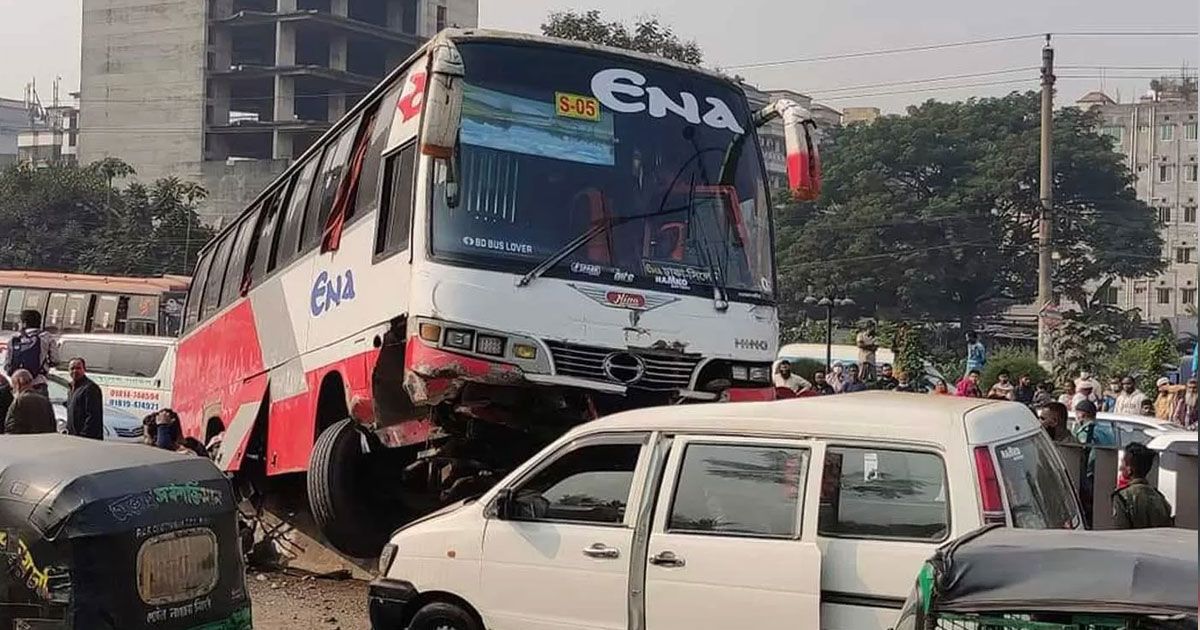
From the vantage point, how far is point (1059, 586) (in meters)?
3.75

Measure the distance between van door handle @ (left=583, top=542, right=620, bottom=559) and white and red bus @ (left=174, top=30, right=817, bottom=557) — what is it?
2.27 meters

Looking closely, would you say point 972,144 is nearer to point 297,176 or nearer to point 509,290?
point 297,176

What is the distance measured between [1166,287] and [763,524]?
5232 cm

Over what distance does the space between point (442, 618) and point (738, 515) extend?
1.73 m

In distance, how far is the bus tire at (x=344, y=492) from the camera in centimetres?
923

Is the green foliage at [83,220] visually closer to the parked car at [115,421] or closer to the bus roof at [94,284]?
the bus roof at [94,284]

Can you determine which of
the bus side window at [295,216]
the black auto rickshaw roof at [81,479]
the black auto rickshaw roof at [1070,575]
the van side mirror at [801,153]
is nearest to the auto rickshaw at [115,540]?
the black auto rickshaw roof at [81,479]

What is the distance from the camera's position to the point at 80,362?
12844 mm

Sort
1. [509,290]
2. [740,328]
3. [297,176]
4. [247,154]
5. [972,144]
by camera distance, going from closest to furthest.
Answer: [509,290] → [740,328] → [297,176] → [972,144] → [247,154]

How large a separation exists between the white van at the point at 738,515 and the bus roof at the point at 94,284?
2718 centimetres

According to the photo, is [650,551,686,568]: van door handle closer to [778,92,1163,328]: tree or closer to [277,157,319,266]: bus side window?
[277,157,319,266]: bus side window

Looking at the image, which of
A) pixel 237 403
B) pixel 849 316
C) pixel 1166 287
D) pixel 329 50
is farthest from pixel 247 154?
pixel 237 403

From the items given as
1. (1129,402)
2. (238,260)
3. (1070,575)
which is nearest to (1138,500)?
(1070,575)

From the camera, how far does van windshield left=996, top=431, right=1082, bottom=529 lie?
5.33 m
